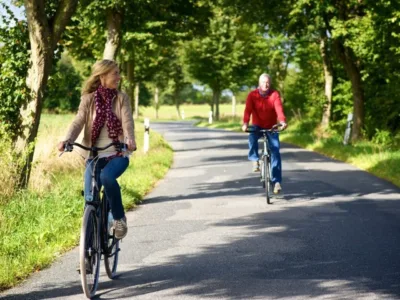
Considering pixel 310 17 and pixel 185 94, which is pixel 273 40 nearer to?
pixel 310 17

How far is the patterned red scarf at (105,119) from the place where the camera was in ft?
20.1

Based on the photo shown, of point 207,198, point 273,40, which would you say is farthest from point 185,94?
point 207,198

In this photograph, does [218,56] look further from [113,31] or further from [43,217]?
[43,217]

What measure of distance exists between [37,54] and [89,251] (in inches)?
224

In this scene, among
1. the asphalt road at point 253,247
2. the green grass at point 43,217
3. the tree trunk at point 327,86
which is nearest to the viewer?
the asphalt road at point 253,247

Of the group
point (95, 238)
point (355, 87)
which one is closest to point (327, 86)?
point (355, 87)

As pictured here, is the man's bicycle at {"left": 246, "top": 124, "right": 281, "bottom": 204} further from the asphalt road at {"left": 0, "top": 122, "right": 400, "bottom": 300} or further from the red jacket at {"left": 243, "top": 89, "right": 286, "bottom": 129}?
the asphalt road at {"left": 0, "top": 122, "right": 400, "bottom": 300}

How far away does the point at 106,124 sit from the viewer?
6.14 metres

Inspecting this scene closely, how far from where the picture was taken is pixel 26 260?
6906mm

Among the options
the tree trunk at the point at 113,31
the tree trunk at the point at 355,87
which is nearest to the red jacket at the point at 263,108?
the tree trunk at the point at 113,31

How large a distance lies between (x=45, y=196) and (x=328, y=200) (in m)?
4.65

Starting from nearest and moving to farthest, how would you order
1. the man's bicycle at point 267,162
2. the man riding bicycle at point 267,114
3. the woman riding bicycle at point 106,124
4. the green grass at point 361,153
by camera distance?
the woman riding bicycle at point 106,124 < the man's bicycle at point 267,162 < the man riding bicycle at point 267,114 < the green grass at point 361,153

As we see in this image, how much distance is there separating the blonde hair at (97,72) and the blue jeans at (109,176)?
2.19 feet

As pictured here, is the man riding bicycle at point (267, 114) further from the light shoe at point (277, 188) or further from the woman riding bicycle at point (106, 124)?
the woman riding bicycle at point (106, 124)
